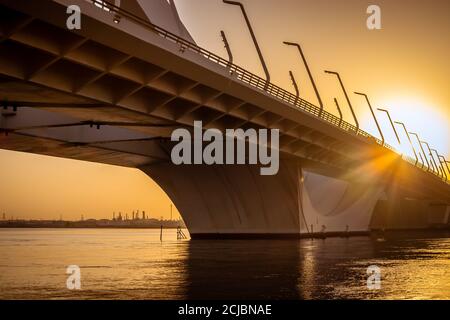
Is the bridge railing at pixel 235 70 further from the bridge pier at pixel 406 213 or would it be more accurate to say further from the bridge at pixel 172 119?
the bridge pier at pixel 406 213

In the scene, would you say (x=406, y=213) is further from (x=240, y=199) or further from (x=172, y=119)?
(x=172, y=119)

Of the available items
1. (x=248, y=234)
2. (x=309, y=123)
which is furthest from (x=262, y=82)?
(x=248, y=234)

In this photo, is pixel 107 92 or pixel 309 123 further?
pixel 309 123

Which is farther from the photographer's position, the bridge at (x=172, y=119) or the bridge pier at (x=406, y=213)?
the bridge pier at (x=406, y=213)

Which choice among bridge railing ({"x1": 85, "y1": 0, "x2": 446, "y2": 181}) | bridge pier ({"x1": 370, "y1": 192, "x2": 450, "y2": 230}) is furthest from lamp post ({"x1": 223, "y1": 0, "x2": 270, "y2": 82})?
bridge pier ({"x1": 370, "y1": 192, "x2": 450, "y2": 230})

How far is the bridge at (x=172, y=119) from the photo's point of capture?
2673 centimetres

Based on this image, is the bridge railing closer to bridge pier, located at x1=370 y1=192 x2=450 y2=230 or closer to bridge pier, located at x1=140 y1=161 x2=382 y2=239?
bridge pier, located at x1=140 y1=161 x2=382 y2=239

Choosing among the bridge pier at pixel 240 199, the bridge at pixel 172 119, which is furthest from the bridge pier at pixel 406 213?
the bridge pier at pixel 240 199

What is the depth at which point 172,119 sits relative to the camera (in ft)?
129

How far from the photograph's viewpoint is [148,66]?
1233 inches

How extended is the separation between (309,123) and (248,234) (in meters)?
24.0

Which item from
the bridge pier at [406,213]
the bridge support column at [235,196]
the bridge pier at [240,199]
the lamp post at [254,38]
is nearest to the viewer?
the lamp post at [254,38]

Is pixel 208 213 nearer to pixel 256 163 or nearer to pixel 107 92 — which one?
pixel 256 163

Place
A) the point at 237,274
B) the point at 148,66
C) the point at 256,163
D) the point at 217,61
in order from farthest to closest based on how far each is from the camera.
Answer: the point at 256,163 < the point at 217,61 < the point at 148,66 < the point at 237,274
